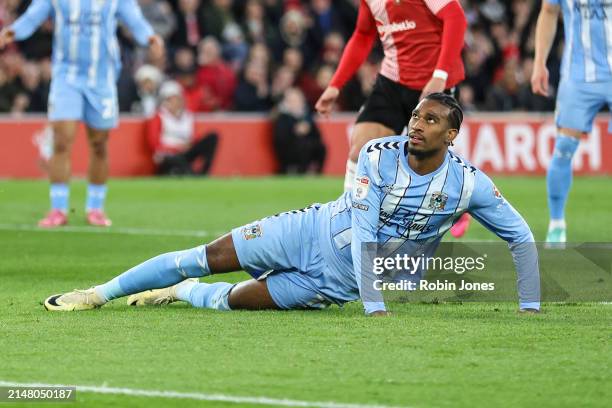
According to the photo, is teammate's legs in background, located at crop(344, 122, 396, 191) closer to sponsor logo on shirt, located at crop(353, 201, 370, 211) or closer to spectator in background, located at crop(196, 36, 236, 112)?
sponsor logo on shirt, located at crop(353, 201, 370, 211)

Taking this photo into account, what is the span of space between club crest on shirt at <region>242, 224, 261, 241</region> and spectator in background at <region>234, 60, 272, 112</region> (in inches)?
576

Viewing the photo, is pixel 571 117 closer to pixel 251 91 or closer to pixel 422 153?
pixel 422 153

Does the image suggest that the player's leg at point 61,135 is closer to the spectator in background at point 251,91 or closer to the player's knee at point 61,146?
the player's knee at point 61,146

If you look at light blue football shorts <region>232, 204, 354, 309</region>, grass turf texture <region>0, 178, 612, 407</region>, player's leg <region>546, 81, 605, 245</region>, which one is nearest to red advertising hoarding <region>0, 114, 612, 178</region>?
player's leg <region>546, 81, 605, 245</region>

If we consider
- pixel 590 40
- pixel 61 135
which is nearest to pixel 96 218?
pixel 61 135

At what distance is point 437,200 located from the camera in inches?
279

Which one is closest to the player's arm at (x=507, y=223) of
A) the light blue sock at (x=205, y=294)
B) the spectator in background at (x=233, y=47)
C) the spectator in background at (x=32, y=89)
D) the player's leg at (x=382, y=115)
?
the light blue sock at (x=205, y=294)

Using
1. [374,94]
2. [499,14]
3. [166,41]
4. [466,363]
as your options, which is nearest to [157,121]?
[166,41]

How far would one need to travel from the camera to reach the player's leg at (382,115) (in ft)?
32.3

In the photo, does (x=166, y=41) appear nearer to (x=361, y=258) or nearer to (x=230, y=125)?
(x=230, y=125)

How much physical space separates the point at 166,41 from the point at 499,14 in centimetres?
607

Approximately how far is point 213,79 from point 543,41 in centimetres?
1172

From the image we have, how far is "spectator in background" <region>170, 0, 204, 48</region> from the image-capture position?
878 inches

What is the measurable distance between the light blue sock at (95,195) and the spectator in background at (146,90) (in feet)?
23.8
